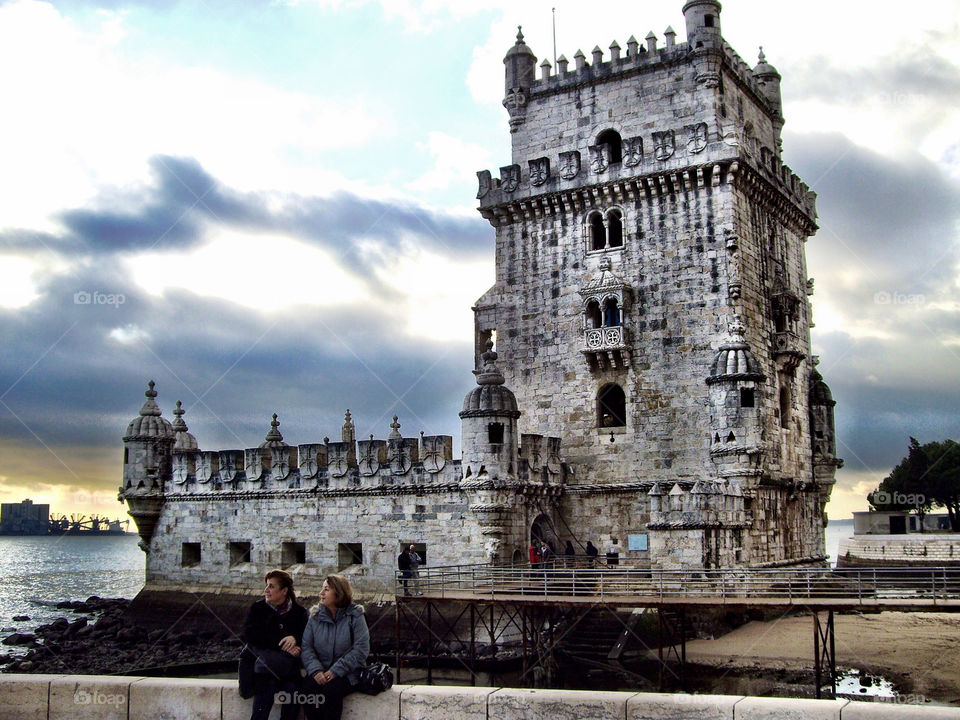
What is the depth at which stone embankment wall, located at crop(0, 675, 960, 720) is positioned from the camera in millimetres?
8016

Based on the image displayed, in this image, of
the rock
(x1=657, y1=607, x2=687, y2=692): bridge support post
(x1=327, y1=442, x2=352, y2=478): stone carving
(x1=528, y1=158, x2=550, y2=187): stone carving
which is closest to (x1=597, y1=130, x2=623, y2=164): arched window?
(x1=528, y1=158, x2=550, y2=187): stone carving

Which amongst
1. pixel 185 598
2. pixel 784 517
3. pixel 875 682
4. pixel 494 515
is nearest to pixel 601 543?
pixel 494 515

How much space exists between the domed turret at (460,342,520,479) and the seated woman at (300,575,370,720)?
61.0 feet

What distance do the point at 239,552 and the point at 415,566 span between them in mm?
9766

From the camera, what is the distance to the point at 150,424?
3606 centimetres

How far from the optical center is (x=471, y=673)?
25.1m

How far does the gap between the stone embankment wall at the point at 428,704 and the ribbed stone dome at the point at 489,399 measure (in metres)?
18.4

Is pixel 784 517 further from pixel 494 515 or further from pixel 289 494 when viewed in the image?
pixel 289 494

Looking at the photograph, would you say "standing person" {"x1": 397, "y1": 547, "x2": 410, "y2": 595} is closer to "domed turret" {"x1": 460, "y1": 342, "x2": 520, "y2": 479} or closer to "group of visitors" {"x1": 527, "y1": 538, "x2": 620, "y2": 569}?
"domed turret" {"x1": 460, "y1": 342, "x2": 520, "y2": 479}

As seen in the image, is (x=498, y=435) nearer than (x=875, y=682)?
No

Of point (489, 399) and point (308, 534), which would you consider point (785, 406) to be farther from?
point (308, 534)

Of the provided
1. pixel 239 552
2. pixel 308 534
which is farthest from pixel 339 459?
pixel 239 552

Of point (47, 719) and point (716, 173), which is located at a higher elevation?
point (716, 173)

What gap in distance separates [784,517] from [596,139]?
1386 cm
